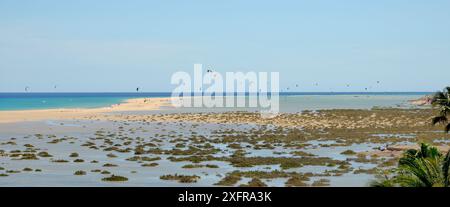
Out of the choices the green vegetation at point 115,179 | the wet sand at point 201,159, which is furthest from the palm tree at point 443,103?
the green vegetation at point 115,179

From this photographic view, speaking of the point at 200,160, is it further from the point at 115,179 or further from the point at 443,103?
the point at 443,103

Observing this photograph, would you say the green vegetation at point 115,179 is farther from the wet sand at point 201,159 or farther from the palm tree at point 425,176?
the palm tree at point 425,176

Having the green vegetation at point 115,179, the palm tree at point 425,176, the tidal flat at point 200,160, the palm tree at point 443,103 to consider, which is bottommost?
the tidal flat at point 200,160

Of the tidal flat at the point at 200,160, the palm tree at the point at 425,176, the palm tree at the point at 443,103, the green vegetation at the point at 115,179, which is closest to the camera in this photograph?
the palm tree at the point at 425,176

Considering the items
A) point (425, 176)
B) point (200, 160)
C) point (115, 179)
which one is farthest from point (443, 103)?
point (200, 160)

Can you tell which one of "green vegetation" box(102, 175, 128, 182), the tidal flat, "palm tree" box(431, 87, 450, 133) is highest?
"palm tree" box(431, 87, 450, 133)

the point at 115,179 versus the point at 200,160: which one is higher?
the point at 115,179

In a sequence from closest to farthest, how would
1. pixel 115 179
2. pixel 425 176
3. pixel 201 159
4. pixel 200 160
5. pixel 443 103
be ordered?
pixel 425 176 < pixel 443 103 < pixel 115 179 < pixel 200 160 < pixel 201 159

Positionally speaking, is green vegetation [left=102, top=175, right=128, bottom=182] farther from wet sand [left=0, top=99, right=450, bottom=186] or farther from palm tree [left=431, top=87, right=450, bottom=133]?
palm tree [left=431, top=87, right=450, bottom=133]

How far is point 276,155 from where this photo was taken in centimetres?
3900

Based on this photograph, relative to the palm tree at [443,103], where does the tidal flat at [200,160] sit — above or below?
below

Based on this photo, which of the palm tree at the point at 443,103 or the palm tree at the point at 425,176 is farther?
the palm tree at the point at 443,103

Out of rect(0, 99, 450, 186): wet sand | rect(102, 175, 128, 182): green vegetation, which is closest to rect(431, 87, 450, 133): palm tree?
rect(0, 99, 450, 186): wet sand
